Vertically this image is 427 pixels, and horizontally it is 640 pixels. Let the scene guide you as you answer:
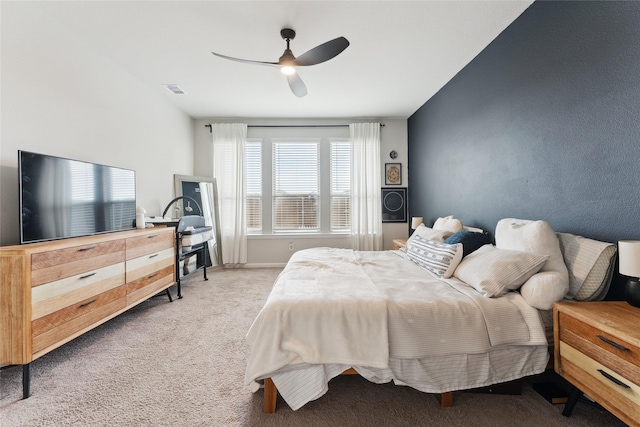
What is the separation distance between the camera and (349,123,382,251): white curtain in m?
4.72

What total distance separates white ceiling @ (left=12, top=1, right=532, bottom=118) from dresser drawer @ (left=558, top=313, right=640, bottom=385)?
7.67ft

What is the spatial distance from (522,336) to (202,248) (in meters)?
3.90

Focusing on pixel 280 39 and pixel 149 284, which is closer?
pixel 280 39

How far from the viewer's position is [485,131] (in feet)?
8.87

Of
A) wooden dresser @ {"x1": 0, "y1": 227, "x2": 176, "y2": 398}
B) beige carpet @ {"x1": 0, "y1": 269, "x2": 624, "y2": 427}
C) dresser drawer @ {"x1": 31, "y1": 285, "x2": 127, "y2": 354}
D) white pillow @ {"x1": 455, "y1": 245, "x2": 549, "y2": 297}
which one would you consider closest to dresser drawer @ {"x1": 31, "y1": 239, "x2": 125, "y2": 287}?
wooden dresser @ {"x1": 0, "y1": 227, "x2": 176, "y2": 398}

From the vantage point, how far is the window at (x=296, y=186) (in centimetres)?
482

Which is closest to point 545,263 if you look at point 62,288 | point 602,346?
point 602,346

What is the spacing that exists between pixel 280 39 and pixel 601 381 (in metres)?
3.22

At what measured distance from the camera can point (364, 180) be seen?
15.5ft

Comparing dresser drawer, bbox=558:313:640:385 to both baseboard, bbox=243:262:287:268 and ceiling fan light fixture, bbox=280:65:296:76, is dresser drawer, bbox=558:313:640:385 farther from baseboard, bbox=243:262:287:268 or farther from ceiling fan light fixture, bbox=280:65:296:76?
baseboard, bbox=243:262:287:268

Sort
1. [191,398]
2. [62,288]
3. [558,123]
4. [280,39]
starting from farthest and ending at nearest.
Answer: [280,39], [558,123], [62,288], [191,398]

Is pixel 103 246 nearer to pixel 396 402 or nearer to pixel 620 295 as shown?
pixel 396 402

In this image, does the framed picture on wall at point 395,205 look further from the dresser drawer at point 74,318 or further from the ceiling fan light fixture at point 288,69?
the dresser drawer at point 74,318

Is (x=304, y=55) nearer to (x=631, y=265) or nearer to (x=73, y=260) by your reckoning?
(x=73, y=260)
